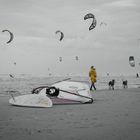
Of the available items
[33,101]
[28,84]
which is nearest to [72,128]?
[33,101]

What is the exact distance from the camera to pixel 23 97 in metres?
12.3

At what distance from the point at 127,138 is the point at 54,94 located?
24.9ft

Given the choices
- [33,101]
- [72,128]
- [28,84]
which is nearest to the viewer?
[72,128]

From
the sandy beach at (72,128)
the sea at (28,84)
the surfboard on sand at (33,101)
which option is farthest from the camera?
the sea at (28,84)

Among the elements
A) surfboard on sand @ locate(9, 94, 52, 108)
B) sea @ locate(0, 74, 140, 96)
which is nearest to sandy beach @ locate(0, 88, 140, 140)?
surfboard on sand @ locate(9, 94, 52, 108)

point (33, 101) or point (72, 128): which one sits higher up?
point (33, 101)

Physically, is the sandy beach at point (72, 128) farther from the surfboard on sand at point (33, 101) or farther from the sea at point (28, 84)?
the sea at point (28, 84)

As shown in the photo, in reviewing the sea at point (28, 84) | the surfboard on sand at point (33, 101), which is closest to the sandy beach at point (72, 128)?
the surfboard on sand at point (33, 101)

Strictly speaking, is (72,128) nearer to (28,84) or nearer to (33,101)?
(33,101)

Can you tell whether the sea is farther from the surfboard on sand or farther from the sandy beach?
the sandy beach

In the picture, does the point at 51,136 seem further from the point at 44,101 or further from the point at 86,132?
the point at 44,101

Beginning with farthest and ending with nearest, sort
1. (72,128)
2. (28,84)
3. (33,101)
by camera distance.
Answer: (28,84) < (33,101) < (72,128)

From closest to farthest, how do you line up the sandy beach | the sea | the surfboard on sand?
1. the sandy beach
2. the surfboard on sand
3. the sea

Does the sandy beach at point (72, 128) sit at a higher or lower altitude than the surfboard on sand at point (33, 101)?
lower
